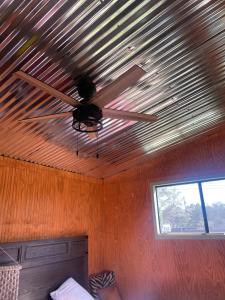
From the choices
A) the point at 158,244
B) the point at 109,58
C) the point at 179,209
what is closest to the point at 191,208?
the point at 179,209

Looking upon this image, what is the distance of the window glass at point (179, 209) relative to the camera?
342 cm

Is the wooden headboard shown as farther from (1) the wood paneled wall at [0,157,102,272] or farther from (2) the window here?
(2) the window

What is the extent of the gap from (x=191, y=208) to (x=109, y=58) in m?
2.63

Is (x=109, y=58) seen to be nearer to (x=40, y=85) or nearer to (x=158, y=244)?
(x=40, y=85)

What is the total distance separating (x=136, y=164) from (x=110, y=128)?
4.80 ft

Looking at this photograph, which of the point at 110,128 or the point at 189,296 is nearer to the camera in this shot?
the point at 110,128

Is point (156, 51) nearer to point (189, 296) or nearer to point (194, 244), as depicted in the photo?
point (194, 244)

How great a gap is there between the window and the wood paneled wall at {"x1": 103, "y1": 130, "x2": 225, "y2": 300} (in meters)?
0.14

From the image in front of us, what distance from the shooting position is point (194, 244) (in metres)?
3.29

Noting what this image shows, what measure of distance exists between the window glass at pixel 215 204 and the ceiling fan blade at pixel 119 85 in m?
2.39

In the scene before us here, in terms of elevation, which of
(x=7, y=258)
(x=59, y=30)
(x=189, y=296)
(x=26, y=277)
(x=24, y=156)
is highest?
(x=59, y=30)

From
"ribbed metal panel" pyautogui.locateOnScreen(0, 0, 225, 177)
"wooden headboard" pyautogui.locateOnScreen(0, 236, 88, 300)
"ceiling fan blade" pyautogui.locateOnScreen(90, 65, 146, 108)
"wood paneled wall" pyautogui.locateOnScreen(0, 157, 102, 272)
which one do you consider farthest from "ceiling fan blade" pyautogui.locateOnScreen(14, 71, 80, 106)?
"wooden headboard" pyautogui.locateOnScreen(0, 236, 88, 300)

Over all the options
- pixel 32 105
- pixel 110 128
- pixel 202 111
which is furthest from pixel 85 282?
pixel 202 111

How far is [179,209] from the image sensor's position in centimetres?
360
